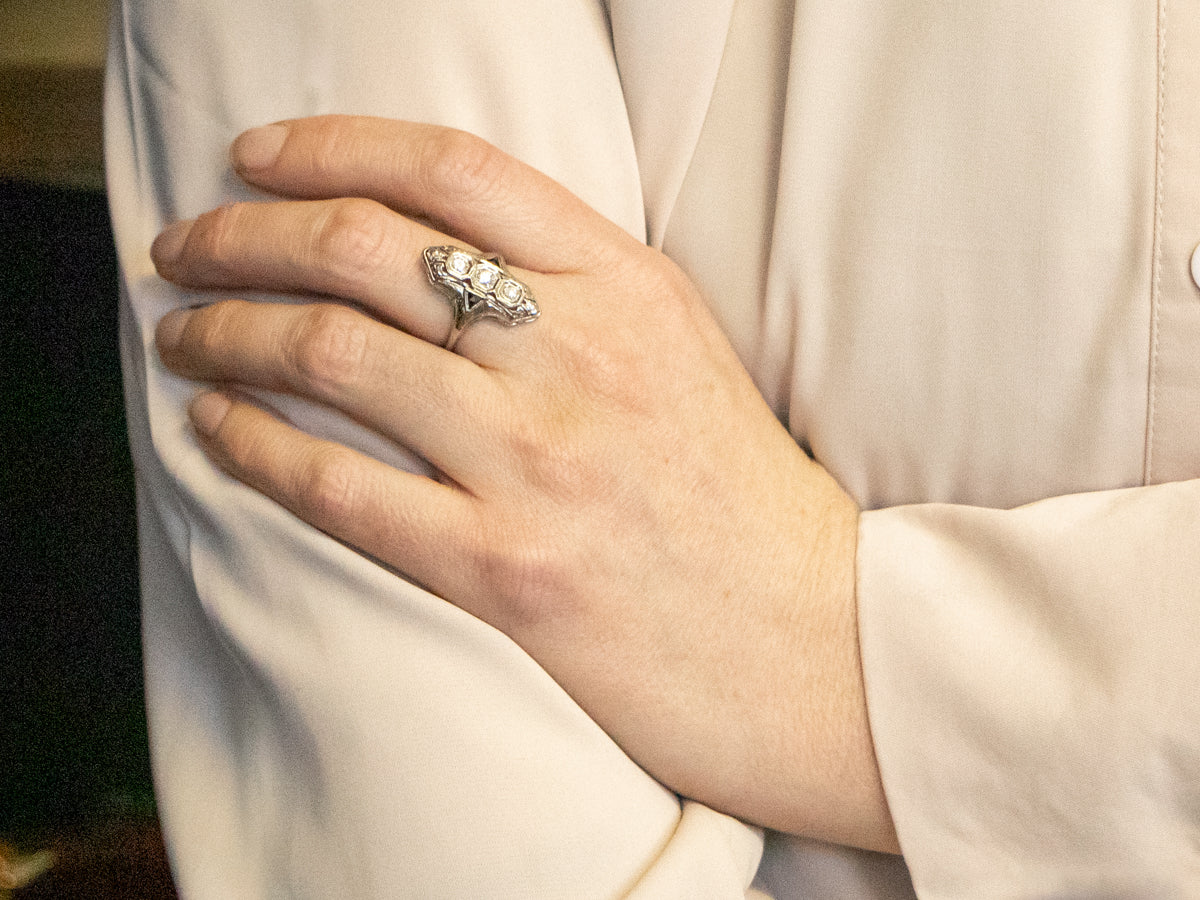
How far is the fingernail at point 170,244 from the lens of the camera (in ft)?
1.96

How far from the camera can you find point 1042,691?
1.68 feet

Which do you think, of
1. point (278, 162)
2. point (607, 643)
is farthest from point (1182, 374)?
point (278, 162)

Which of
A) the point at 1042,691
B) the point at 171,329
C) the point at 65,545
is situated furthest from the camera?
the point at 65,545

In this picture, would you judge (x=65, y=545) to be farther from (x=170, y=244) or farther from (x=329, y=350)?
(x=329, y=350)

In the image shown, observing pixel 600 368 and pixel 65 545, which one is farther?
pixel 65 545

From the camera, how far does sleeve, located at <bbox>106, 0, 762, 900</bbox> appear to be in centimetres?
53

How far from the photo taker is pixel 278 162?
57 cm

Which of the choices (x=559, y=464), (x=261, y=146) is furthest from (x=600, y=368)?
(x=261, y=146)

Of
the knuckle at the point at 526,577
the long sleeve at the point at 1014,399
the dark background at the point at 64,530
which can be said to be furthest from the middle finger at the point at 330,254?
the dark background at the point at 64,530

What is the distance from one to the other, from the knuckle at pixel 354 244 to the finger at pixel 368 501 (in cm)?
11

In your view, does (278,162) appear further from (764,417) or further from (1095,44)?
(1095,44)

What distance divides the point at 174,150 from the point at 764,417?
467 mm

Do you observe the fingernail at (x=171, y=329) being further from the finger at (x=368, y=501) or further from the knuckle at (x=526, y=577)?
the knuckle at (x=526, y=577)

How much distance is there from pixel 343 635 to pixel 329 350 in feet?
0.59
